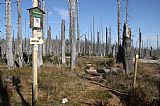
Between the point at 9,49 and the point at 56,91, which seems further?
the point at 9,49

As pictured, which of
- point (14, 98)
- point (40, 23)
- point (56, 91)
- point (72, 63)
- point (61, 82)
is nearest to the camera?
point (40, 23)

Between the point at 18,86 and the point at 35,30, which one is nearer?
the point at 35,30

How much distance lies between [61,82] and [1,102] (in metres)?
3.79

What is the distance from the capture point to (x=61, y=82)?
13328 mm

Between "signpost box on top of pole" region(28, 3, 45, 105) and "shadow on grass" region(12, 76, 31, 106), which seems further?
"shadow on grass" region(12, 76, 31, 106)

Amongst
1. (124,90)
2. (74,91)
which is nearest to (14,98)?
(74,91)

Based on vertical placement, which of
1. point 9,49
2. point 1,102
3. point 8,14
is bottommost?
point 1,102

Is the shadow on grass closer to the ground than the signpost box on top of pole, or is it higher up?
closer to the ground

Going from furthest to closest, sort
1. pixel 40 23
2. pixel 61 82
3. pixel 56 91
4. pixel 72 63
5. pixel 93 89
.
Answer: pixel 72 63 → pixel 61 82 → pixel 93 89 → pixel 56 91 → pixel 40 23

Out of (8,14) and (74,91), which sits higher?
(8,14)

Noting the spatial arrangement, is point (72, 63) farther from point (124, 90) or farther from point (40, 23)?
point (40, 23)

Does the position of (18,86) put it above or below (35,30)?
below

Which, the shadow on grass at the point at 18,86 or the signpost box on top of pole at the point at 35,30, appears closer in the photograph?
the signpost box on top of pole at the point at 35,30

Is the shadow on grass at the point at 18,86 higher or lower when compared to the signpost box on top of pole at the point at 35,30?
lower
